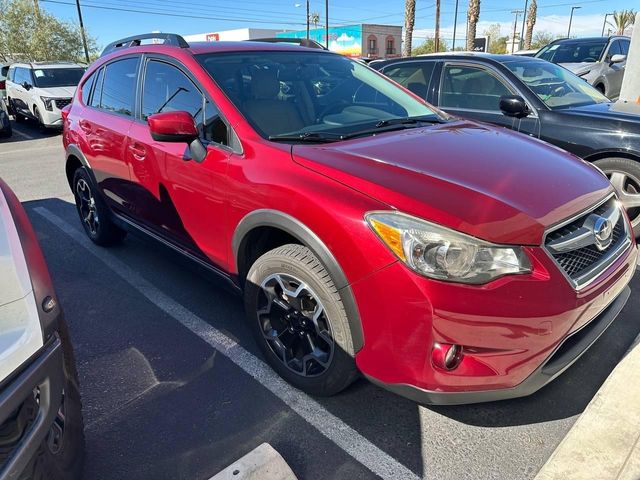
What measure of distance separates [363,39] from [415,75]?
58.1 meters

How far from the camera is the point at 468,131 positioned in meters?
3.05

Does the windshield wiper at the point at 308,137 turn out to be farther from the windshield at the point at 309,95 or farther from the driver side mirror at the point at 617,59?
the driver side mirror at the point at 617,59

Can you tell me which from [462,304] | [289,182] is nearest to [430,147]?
[289,182]

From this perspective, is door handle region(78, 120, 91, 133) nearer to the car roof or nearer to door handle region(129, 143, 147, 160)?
door handle region(129, 143, 147, 160)

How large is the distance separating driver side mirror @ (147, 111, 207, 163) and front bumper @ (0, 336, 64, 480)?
4.69 feet

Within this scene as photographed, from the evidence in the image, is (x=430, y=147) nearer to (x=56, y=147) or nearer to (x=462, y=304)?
(x=462, y=304)

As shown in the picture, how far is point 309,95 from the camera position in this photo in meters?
3.16

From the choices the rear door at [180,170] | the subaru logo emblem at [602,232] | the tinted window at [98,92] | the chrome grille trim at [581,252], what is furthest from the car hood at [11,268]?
the tinted window at [98,92]

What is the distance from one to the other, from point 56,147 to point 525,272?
1154 centimetres

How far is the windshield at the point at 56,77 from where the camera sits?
12970 millimetres

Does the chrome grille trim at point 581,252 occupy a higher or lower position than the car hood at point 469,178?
lower

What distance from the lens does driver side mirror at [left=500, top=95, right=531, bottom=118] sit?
4.56m

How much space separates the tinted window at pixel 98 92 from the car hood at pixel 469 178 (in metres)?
2.66

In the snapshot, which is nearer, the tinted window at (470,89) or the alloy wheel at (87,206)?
the alloy wheel at (87,206)
